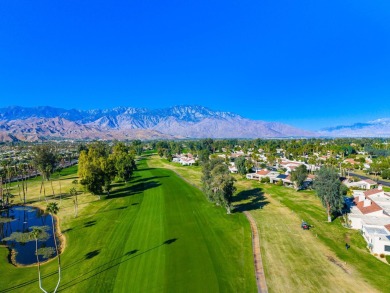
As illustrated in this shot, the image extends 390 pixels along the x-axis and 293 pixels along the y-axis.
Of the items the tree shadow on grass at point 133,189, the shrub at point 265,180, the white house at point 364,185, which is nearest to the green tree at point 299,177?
the shrub at point 265,180

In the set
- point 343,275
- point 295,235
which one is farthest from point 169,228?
point 343,275

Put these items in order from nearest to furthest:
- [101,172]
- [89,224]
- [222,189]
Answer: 1. [89,224]
2. [222,189]
3. [101,172]

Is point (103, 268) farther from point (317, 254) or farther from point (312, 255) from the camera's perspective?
point (317, 254)

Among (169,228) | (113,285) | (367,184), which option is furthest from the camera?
(367,184)

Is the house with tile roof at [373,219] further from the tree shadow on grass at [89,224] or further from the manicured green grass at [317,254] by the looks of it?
the tree shadow on grass at [89,224]

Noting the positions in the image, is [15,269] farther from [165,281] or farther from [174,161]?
[174,161]

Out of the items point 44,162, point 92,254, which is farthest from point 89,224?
point 44,162
